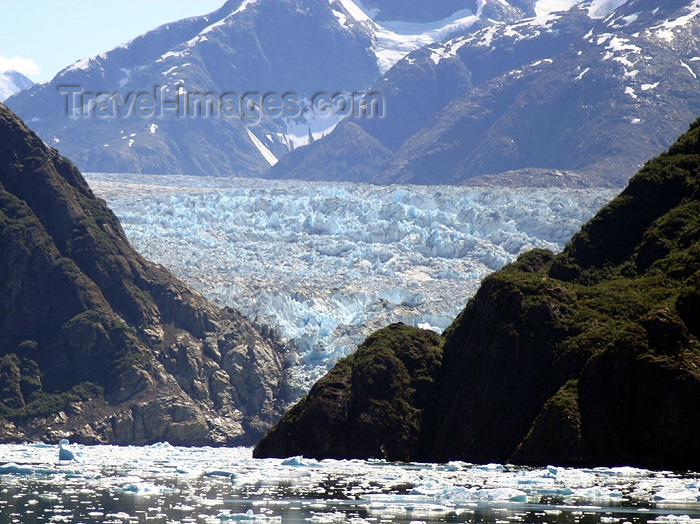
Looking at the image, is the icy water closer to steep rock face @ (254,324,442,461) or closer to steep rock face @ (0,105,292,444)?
steep rock face @ (254,324,442,461)

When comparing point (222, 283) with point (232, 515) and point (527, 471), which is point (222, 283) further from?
point (232, 515)

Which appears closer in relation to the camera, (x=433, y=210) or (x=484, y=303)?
(x=484, y=303)

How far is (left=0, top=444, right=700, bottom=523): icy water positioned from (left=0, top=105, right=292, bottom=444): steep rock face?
4706cm

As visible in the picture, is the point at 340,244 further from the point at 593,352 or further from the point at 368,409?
the point at 593,352

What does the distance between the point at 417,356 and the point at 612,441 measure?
61.0 feet

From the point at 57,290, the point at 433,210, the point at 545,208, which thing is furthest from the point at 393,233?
the point at 57,290

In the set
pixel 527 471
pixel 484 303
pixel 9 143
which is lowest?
pixel 527 471

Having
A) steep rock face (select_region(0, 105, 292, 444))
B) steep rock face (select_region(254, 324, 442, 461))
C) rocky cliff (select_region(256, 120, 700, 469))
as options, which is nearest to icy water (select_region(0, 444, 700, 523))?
rocky cliff (select_region(256, 120, 700, 469))

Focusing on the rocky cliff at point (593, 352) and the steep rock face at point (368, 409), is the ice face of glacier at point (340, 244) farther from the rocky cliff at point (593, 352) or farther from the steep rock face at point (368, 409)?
the rocky cliff at point (593, 352)

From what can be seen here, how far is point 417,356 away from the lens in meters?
79.8

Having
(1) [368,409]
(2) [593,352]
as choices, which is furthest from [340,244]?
(2) [593,352]

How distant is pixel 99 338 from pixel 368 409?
50959 mm

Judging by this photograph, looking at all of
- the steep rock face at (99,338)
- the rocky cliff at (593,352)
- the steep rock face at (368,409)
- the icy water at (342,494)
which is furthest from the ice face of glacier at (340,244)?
the icy water at (342,494)

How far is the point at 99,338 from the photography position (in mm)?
120125
